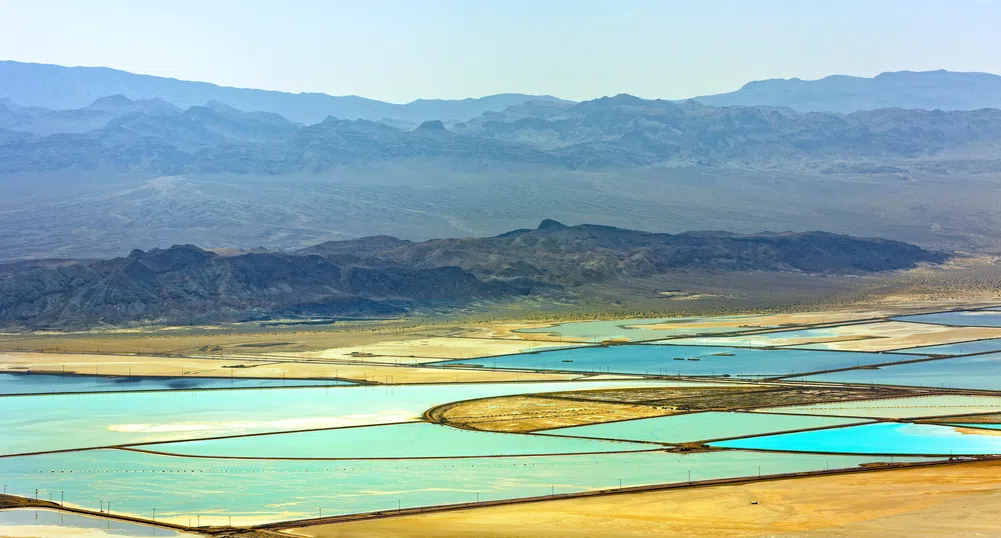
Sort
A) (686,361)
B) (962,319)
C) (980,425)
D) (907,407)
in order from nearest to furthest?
1. (980,425)
2. (907,407)
3. (686,361)
4. (962,319)

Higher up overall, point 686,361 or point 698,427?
point 686,361

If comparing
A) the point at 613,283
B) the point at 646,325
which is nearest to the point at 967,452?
the point at 646,325

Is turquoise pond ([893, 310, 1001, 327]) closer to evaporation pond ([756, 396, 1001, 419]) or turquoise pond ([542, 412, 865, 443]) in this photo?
evaporation pond ([756, 396, 1001, 419])

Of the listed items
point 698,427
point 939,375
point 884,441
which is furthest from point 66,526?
point 939,375

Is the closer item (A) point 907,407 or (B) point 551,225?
(A) point 907,407

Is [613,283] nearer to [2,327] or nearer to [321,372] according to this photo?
[2,327]

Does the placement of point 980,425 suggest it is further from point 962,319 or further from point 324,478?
point 962,319
